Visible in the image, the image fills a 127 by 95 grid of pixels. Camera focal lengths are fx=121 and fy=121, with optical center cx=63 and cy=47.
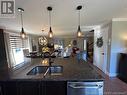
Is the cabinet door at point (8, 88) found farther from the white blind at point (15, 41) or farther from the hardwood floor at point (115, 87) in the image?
the white blind at point (15, 41)

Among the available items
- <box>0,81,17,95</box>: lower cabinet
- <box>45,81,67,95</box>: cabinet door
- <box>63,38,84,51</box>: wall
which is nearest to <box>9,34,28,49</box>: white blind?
<box>0,81,17,95</box>: lower cabinet

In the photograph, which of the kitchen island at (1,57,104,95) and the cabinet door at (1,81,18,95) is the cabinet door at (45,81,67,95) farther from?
the cabinet door at (1,81,18,95)

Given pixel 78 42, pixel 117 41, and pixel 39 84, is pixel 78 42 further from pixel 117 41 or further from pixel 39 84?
pixel 39 84

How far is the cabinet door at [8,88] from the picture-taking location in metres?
1.89

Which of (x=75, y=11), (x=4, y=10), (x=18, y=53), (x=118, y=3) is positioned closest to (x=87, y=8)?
(x=75, y=11)

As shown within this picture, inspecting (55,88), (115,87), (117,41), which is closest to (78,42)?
(117,41)

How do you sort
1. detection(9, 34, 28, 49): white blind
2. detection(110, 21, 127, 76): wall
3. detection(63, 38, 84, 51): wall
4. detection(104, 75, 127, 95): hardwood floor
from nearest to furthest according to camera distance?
detection(104, 75, 127, 95): hardwood floor, detection(110, 21, 127, 76): wall, detection(9, 34, 28, 49): white blind, detection(63, 38, 84, 51): wall

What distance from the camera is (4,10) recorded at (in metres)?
3.24

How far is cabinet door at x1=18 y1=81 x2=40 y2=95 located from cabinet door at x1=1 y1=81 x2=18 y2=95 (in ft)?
0.26

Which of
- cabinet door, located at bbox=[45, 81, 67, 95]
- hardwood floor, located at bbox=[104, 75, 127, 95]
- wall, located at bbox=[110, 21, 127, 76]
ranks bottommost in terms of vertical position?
hardwood floor, located at bbox=[104, 75, 127, 95]

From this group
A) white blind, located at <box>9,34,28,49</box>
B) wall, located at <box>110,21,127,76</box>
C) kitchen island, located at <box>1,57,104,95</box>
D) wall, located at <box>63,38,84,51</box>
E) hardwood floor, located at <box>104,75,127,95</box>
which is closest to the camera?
kitchen island, located at <box>1,57,104,95</box>

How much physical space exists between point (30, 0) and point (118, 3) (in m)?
2.46

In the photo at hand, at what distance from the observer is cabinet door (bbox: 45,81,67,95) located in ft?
6.26

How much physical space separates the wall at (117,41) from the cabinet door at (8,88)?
12.9 feet
